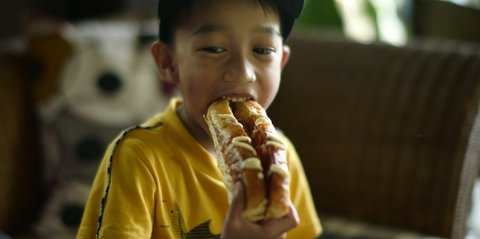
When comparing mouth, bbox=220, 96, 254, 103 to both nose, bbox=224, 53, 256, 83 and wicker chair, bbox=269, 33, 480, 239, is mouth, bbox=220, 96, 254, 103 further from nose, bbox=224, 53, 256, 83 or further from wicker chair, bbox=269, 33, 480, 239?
wicker chair, bbox=269, 33, 480, 239

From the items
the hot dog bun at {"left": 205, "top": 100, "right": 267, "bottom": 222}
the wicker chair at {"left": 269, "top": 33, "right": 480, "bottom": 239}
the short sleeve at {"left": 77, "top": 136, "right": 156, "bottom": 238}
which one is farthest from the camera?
the wicker chair at {"left": 269, "top": 33, "right": 480, "bottom": 239}

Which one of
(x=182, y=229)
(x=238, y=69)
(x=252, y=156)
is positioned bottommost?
(x=182, y=229)

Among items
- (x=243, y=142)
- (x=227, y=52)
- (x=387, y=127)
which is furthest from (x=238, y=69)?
(x=387, y=127)

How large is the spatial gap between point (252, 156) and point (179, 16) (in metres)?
0.27

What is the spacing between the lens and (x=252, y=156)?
0.69 m

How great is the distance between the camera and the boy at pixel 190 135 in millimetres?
806

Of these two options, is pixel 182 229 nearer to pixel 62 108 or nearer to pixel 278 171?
Answer: pixel 278 171

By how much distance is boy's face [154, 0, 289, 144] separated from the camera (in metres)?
0.82

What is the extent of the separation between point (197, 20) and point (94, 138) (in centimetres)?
83

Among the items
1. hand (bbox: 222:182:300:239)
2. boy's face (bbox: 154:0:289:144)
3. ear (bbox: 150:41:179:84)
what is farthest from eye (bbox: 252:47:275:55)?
hand (bbox: 222:182:300:239)

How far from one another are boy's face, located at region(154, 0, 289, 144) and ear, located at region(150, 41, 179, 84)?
0.05 meters

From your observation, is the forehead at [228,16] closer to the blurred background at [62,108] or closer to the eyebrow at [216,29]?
the eyebrow at [216,29]

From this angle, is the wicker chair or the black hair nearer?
the black hair

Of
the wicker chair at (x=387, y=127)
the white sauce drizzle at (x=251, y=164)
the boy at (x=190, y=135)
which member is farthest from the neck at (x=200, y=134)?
the wicker chair at (x=387, y=127)
